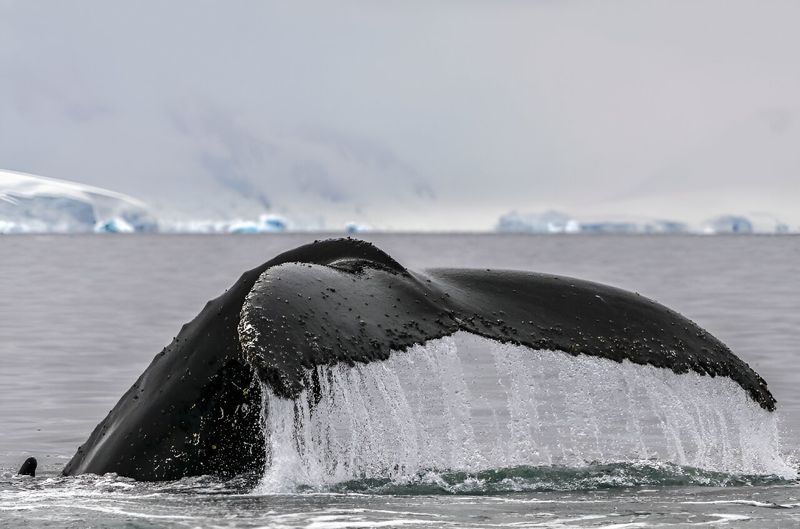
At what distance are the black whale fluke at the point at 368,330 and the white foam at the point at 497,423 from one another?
104mm

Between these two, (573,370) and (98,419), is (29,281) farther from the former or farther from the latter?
(573,370)

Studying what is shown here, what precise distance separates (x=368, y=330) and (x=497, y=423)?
501cm

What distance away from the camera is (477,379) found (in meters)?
15.9

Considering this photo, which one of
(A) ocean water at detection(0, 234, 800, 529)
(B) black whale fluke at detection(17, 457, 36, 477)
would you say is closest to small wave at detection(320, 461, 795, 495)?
(A) ocean water at detection(0, 234, 800, 529)

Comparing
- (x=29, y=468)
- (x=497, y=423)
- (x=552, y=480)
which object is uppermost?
(x=497, y=423)

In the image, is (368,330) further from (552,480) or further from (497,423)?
(497,423)

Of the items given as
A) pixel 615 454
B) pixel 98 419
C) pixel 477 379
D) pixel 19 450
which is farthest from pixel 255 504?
pixel 477 379

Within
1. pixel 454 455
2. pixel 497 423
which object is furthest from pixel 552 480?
pixel 497 423

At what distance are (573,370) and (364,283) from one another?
1.19m

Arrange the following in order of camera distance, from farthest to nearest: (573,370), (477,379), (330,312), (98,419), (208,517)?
(477,379) → (98,419) → (573,370) → (208,517) → (330,312)

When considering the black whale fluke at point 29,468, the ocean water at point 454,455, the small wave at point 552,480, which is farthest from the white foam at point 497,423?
the black whale fluke at point 29,468

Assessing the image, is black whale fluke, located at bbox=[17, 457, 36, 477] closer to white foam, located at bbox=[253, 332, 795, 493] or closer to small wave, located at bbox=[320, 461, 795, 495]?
white foam, located at bbox=[253, 332, 795, 493]

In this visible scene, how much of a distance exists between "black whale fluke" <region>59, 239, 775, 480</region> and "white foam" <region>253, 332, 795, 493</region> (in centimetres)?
10

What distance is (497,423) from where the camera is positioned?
1081 centimetres
